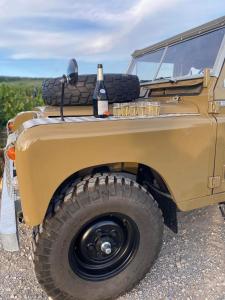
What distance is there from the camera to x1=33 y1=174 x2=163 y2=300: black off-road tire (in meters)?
2.26

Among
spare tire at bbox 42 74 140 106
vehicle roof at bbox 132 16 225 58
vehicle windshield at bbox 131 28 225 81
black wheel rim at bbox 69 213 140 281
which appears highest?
vehicle roof at bbox 132 16 225 58

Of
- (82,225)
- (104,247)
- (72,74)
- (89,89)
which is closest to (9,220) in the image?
(82,225)

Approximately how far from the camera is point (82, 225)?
7.63 ft

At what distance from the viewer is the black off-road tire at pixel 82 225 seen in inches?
89.0

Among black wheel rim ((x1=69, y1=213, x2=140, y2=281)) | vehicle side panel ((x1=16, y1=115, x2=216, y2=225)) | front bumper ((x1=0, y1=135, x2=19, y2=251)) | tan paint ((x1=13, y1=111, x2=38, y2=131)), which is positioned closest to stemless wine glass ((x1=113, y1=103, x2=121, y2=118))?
vehicle side panel ((x1=16, y1=115, x2=216, y2=225))

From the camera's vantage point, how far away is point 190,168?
2.63 meters

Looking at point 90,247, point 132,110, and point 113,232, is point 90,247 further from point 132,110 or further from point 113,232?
point 132,110

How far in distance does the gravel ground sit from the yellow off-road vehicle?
0.77 feet

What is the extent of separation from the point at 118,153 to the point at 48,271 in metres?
1.00

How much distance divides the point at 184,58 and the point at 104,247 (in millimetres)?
2130

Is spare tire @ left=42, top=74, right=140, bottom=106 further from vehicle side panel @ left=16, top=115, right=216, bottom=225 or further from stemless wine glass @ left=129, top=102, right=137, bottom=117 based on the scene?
vehicle side panel @ left=16, top=115, right=216, bottom=225

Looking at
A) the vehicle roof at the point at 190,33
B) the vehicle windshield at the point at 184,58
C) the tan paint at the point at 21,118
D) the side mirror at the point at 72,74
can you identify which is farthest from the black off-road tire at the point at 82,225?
the vehicle roof at the point at 190,33

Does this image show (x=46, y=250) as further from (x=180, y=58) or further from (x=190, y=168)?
(x=180, y=58)

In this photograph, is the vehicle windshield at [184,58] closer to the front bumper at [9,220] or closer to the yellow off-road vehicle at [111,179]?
the yellow off-road vehicle at [111,179]
